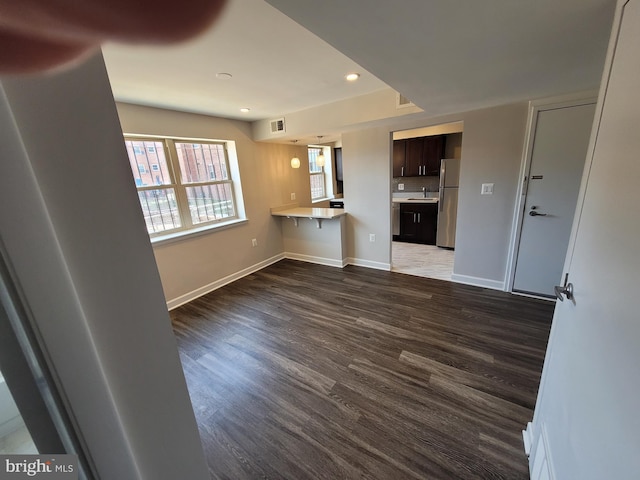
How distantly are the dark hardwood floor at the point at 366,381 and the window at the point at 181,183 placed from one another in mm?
1126

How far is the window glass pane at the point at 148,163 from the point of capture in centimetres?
275

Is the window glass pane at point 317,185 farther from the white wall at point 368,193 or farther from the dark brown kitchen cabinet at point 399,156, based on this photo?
the white wall at point 368,193

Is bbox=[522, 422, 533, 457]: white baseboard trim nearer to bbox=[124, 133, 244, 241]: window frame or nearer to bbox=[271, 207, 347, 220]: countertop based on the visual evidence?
bbox=[271, 207, 347, 220]: countertop

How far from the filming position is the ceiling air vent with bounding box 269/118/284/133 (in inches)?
134

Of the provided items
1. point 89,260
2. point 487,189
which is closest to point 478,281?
point 487,189

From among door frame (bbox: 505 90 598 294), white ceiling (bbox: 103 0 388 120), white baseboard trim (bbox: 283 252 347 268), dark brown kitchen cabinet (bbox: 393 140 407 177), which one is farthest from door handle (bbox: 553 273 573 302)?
dark brown kitchen cabinet (bbox: 393 140 407 177)

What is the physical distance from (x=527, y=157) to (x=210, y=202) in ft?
12.5

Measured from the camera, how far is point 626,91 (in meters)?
0.76

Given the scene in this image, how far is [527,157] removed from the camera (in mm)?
2564

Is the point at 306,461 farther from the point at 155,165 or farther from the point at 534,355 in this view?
the point at 155,165

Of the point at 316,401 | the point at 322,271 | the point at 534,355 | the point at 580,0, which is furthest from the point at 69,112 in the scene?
the point at 322,271

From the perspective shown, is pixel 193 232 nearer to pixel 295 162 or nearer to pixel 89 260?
pixel 295 162

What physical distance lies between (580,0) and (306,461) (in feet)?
7.87

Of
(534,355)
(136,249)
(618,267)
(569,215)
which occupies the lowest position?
(534,355)
